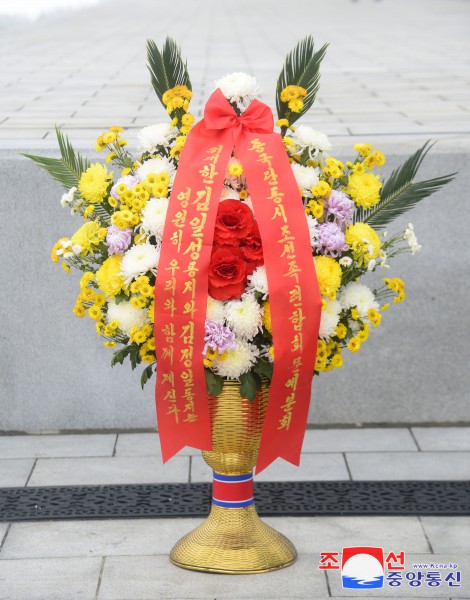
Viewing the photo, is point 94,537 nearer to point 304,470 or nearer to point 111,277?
point 304,470

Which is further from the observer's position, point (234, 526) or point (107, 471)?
point (107, 471)

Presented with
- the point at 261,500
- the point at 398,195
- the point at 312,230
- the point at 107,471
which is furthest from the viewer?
the point at 107,471

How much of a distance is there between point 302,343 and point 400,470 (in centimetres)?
163

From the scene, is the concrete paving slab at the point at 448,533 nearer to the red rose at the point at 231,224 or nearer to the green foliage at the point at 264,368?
the green foliage at the point at 264,368

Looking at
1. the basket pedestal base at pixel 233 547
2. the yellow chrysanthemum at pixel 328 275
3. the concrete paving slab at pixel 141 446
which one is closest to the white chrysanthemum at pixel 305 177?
the yellow chrysanthemum at pixel 328 275

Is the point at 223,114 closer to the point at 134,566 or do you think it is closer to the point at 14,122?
the point at 134,566

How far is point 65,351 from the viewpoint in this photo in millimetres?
5223

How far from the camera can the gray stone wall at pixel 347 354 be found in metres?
5.16

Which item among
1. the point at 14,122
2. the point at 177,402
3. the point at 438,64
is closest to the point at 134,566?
the point at 177,402

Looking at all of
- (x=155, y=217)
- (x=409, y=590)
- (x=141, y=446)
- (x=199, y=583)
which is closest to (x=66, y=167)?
(x=155, y=217)

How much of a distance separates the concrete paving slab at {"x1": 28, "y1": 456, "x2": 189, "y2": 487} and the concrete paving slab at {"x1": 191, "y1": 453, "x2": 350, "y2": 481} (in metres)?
0.06

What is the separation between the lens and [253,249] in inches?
134

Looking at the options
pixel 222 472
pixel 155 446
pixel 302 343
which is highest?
pixel 302 343

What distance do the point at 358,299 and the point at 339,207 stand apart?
30 cm
